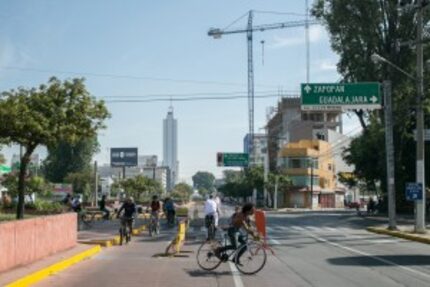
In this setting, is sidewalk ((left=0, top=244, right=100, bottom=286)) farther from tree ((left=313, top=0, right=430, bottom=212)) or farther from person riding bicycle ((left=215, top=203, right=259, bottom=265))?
tree ((left=313, top=0, right=430, bottom=212))

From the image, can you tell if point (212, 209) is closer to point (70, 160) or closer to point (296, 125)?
point (70, 160)

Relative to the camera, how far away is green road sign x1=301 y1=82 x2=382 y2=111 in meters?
33.9

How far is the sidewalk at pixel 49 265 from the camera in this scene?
1500 centimetres

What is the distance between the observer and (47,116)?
24.7 metres

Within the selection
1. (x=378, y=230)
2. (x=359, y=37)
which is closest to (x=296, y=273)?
(x=378, y=230)

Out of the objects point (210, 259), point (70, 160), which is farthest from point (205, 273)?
point (70, 160)

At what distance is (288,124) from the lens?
482 feet

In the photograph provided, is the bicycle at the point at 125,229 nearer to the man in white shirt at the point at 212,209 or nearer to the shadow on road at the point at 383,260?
the man in white shirt at the point at 212,209

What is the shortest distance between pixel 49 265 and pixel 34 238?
96 centimetres

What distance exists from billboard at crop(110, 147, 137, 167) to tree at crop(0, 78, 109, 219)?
377ft

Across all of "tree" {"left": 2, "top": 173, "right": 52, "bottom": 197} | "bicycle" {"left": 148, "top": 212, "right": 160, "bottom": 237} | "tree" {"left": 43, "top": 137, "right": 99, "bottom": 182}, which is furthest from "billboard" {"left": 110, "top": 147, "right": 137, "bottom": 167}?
"bicycle" {"left": 148, "top": 212, "right": 160, "bottom": 237}

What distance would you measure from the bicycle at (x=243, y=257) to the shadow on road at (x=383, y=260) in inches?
134

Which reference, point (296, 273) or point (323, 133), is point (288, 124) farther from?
point (296, 273)

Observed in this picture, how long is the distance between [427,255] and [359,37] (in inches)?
1182
